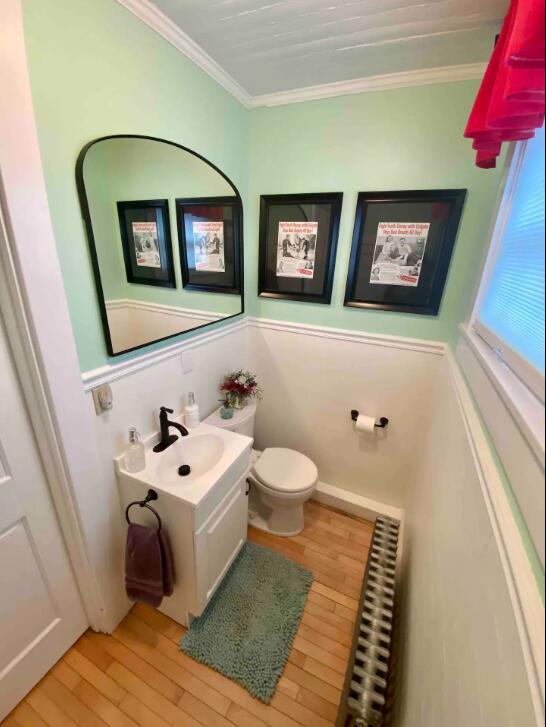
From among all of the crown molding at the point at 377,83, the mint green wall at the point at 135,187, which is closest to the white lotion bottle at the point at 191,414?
the mint green wall at the point at 135,187

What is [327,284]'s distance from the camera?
1.71 metres

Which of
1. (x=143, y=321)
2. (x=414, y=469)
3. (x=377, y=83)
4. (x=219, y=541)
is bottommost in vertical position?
(x=219, y=541)

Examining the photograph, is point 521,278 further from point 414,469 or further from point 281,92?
point 281,92

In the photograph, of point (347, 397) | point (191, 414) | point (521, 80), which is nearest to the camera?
point (521, 80)

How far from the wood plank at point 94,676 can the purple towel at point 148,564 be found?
34 cm

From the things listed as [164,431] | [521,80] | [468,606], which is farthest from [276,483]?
[521,80]

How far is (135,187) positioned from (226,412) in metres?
1.21

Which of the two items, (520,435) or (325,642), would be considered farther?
(325,642)

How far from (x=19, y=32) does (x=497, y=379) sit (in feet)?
4.56

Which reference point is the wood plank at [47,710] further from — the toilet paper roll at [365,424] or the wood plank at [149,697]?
the toilet paper roll at [365,424]

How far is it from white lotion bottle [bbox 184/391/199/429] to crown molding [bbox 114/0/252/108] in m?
1.44

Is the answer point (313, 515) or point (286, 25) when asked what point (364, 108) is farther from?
point (313, 515)

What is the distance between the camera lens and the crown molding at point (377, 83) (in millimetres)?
1223

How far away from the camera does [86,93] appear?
88cm
